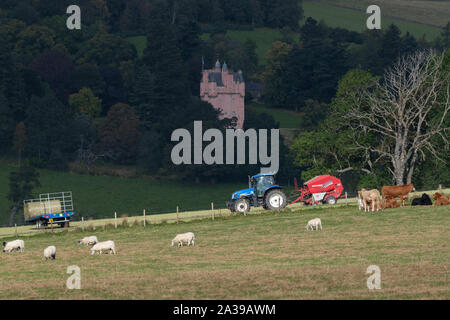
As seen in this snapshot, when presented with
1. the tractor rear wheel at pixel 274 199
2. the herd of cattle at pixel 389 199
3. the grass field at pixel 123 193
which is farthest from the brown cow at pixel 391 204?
the grass field at pixel 123 193

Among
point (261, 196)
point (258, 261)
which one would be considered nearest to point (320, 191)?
point (261, 196)

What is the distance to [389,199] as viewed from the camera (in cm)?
5328

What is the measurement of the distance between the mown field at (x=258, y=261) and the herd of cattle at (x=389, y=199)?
114 centimetres

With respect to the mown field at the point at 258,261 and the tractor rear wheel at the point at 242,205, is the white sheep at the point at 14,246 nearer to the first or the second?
the mown field at the point at 258,261

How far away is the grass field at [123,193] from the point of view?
13588 cm

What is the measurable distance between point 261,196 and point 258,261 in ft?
72.3

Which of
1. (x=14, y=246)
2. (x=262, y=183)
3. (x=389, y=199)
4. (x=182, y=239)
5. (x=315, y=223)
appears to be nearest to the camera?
Result: (x=182, y=239)

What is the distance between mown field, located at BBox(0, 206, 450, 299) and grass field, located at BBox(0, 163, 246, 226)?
273ft

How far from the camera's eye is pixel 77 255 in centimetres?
3991

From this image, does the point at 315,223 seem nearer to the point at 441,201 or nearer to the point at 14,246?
the point at 441,201

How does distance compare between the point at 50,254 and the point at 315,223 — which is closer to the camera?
the point at 50,254
